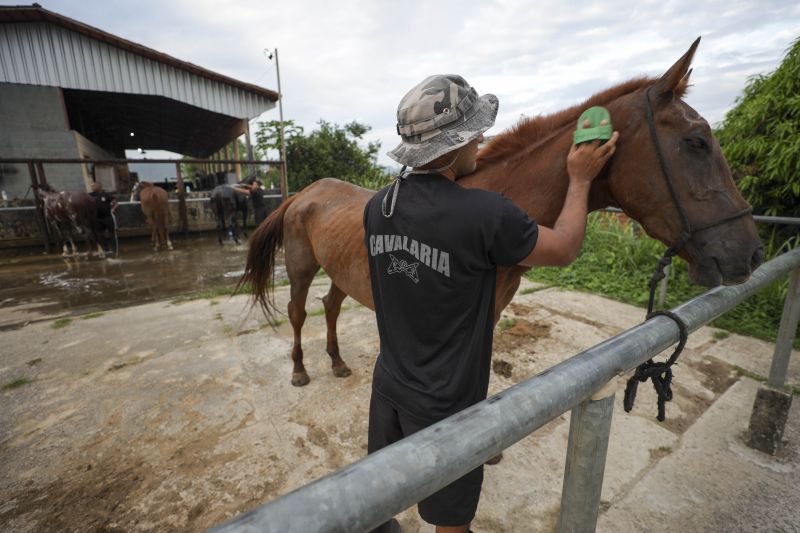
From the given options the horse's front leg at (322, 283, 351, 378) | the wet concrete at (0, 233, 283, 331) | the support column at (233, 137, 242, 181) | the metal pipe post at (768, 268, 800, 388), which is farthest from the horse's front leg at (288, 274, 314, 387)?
the support column at (233, 137, 242, 181)

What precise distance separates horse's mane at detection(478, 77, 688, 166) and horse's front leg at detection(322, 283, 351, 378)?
6.58 ft

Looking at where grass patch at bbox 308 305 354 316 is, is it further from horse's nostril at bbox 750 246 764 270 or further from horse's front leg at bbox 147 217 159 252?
horse's front leg at bbox 147 217 159 252

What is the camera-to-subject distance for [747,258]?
4.31 ft

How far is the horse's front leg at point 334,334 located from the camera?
3273 mm

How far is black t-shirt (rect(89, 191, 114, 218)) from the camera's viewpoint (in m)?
9.09

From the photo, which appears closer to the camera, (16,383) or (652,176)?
(652,176)

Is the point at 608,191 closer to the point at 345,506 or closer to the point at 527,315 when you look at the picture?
the point at 345,506

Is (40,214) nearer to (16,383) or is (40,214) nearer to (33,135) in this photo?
(33,135)

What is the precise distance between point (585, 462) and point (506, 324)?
3.34 meters

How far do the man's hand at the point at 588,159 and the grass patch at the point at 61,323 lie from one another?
5562 mm

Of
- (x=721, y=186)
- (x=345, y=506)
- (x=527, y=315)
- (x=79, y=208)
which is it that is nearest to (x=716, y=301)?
(x=721, y=186)

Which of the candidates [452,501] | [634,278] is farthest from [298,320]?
[634,278]

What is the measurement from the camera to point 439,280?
118 cm

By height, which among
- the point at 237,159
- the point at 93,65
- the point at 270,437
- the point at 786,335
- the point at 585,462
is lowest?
the point at 270,437
